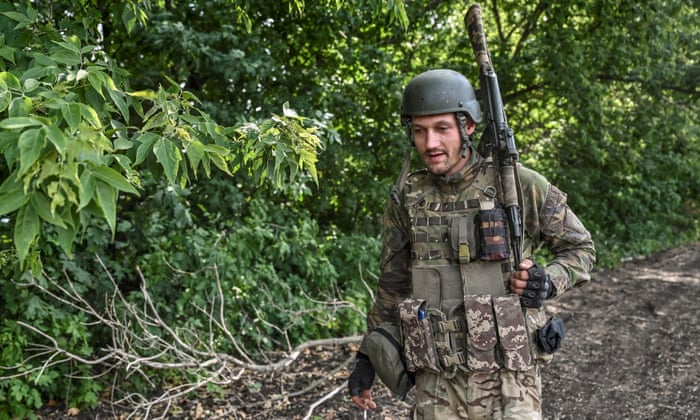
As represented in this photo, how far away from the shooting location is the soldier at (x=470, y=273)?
251 cm

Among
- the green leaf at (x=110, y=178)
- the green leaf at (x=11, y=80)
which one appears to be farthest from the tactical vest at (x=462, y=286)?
the green leaf at (x=11, y=80)

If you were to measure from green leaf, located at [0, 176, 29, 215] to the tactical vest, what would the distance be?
5.15 ft

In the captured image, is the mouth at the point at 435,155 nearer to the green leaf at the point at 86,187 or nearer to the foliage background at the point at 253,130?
the foliage background at the point at 253,130

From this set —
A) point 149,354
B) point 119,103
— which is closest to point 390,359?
point 119,103

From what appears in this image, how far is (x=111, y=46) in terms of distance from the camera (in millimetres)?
5859

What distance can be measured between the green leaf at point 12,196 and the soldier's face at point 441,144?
5.09 feet

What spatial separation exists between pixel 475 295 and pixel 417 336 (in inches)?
11.2

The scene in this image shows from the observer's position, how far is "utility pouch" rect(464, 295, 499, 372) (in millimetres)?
2518

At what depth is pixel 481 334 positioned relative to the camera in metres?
2.53

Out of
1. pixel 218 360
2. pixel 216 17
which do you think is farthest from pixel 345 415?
pixel 216 17

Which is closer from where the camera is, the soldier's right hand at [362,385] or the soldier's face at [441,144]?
the soldier's face at [441,144]

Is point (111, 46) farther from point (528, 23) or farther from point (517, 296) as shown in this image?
point (528, 23)

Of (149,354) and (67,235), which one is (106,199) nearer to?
(67,235)

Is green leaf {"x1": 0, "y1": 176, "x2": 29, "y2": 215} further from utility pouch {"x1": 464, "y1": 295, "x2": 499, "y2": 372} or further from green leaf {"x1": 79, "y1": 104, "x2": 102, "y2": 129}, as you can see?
utility pouch {"x1": 464, "y1": 295, "x2": 499, "y2": 372}
